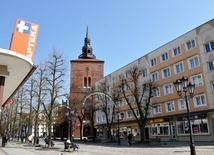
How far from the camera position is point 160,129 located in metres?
37.1

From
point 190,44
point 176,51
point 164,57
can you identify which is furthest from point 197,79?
point 164,57

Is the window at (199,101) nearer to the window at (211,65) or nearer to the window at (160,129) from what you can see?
the window at (211,65)

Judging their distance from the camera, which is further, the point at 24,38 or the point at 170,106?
the point at 170,106

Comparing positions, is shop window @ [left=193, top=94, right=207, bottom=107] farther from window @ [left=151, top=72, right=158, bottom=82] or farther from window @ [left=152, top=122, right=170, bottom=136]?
window @ [left=151, top=72, right=158, bottom=82]

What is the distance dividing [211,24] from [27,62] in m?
26.6

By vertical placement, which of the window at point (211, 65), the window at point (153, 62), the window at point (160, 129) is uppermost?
the window at point (153, 62)

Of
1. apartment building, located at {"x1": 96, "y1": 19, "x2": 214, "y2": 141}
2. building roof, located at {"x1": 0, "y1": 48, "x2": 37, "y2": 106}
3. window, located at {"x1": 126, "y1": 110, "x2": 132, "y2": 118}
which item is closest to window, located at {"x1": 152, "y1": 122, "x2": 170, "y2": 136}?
apartment building, located at {"x1": 96, "y1": 19, "x2": 214, "y2": 141}

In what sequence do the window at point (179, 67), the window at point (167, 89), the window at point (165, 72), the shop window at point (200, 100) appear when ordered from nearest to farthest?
the shop window at point (200, 100) → the window at point (179, 67) → the window at point (167, 89) → the window at point (165, 72)

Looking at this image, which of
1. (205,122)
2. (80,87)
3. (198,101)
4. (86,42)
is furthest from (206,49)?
(86,42)

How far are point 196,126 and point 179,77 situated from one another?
7473 millimetres

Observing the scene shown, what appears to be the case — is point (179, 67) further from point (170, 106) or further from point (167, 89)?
point (170, 106)

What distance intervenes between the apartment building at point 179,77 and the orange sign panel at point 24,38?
2419 cm

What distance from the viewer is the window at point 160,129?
117ft

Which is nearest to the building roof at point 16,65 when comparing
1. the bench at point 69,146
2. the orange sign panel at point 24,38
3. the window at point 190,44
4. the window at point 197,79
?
the orange sign panel at point 24,38
